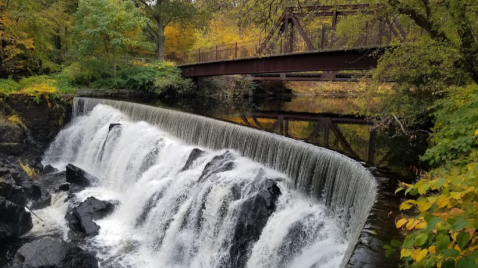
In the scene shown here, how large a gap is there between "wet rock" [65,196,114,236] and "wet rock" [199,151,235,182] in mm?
3361

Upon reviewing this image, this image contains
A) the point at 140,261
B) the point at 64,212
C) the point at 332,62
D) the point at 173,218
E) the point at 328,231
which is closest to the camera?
the point at 328,231

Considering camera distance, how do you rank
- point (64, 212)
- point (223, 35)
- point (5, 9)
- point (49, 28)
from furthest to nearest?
Answer: 1. point (223, 35)
2. point (49, 28)
3. point (5, 9)
4. point (64, 212)

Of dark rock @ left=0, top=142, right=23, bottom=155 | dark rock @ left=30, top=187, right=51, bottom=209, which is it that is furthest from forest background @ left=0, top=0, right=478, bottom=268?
dark rock @ left=30, top=187, right=51, bottom=209

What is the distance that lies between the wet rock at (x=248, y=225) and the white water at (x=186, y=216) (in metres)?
0.11

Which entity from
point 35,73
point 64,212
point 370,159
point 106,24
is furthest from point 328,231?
point 35,73

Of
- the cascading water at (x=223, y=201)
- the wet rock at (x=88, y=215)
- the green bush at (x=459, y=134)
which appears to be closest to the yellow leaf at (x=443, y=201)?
the cascading water at (x=223, y=201)

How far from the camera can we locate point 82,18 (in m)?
22.5

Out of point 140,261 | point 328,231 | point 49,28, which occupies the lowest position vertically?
point 140,261

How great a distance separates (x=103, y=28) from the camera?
830 inches

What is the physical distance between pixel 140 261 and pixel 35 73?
17.5 m

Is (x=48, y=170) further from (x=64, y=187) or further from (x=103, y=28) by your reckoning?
(x=103, y=28)

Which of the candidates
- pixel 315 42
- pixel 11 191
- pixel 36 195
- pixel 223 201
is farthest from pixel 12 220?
pixel 315 42

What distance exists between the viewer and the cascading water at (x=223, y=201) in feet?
23.2

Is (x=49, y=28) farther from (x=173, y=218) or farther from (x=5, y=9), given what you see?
(x=173, y=218)
